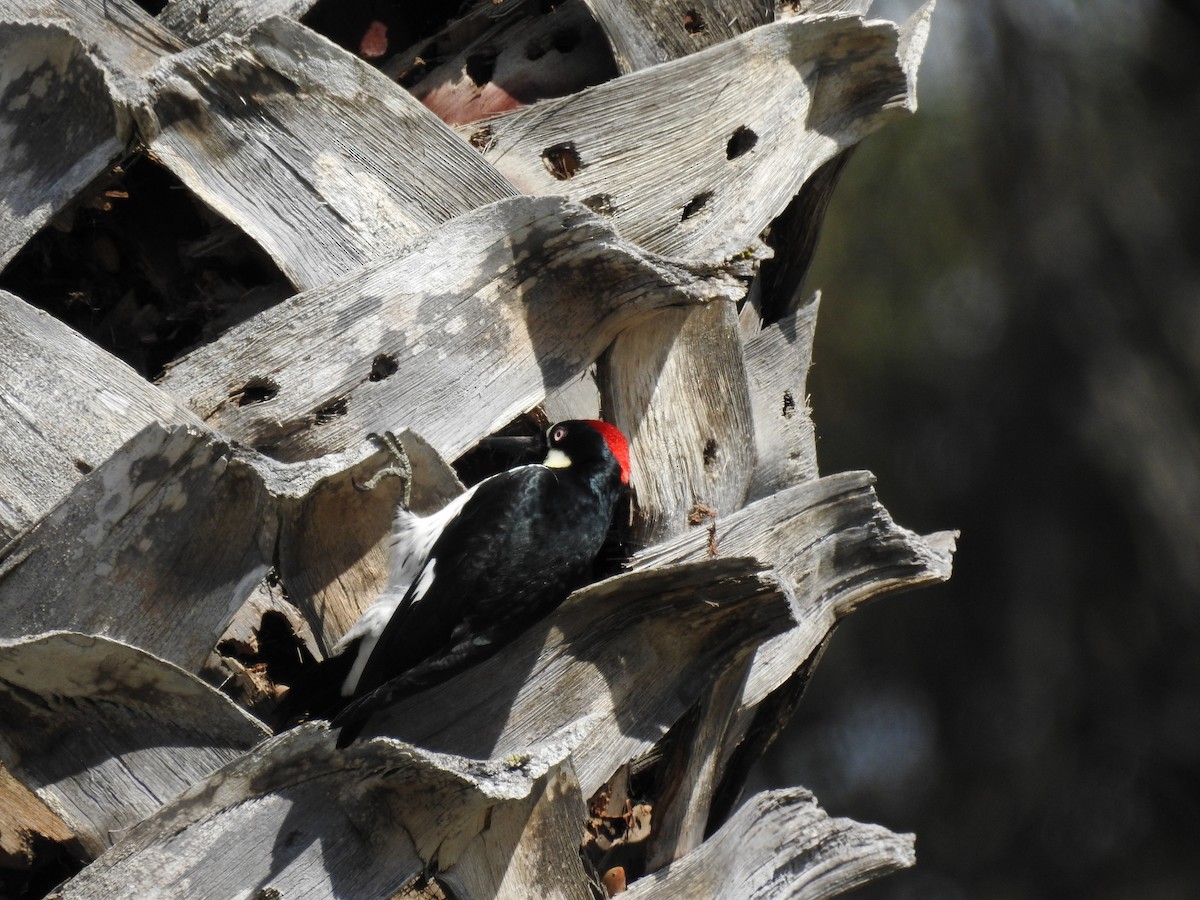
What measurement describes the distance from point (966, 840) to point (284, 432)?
241 centimetres

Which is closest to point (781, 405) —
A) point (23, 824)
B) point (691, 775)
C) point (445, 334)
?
point (691, 775)

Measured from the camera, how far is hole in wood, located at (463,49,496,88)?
206cm

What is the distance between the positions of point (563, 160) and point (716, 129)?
0.92 ft

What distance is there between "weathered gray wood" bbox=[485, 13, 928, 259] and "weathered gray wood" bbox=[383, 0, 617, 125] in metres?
0.10

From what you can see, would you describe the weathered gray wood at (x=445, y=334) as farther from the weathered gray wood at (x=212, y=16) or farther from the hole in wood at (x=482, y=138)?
the weathered gray wood at (x=212, y=16)

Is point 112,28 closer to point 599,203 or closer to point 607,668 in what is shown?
point 599,203

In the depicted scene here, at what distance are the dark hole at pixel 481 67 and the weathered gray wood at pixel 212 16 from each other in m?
0.33

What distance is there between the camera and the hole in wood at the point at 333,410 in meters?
1.69

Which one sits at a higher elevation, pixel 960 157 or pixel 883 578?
pixel 960 157

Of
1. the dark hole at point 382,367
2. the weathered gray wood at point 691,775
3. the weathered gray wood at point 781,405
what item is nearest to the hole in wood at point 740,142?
the weathered gray wood at point 781,405

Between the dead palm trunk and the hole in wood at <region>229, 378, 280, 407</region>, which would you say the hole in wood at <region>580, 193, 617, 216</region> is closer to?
the dead palm trunk

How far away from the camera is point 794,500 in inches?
80.9

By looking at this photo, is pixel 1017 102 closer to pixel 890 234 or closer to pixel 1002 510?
pixel 890 234

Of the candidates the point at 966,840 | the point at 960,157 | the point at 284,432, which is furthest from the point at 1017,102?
the point at 284,432
